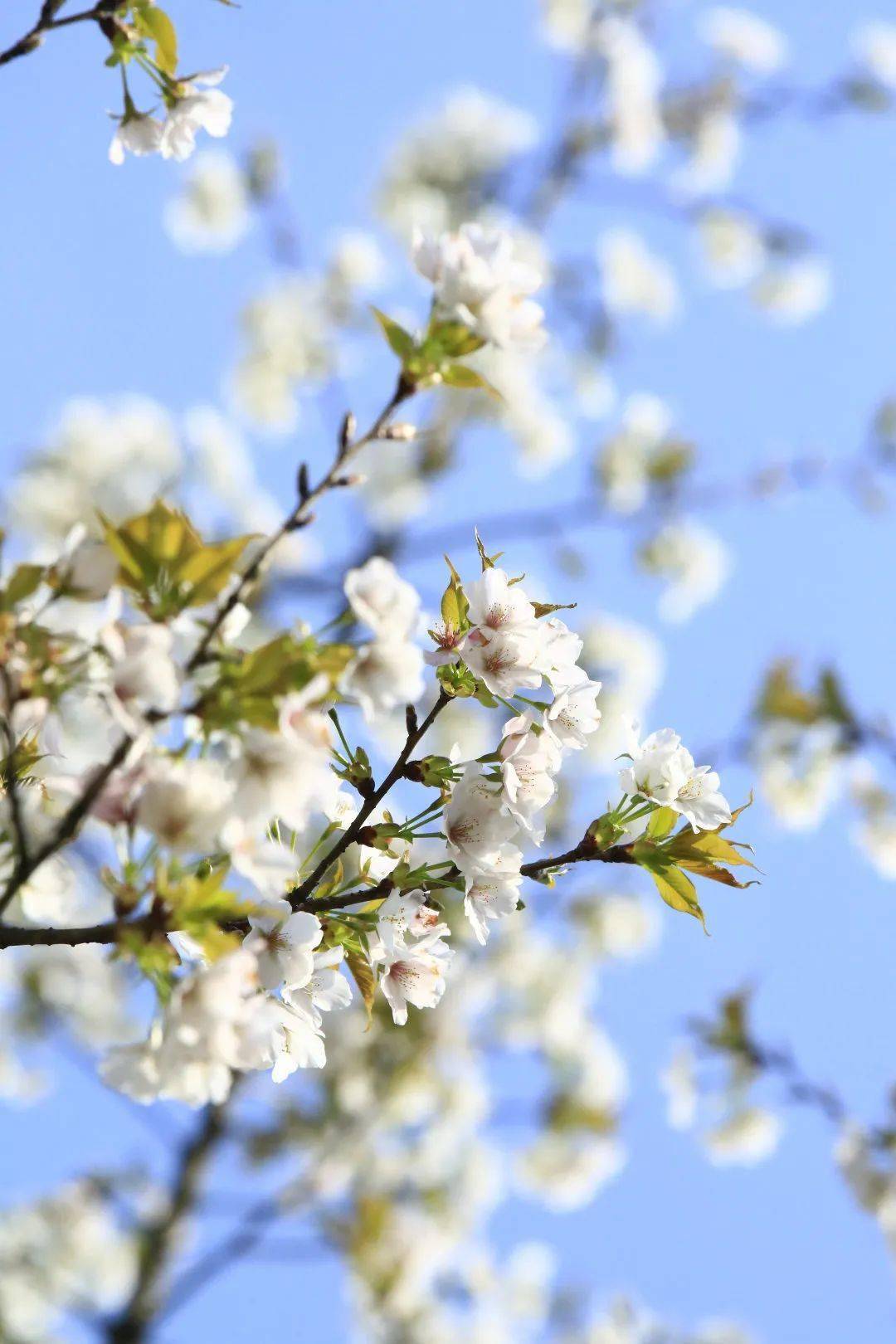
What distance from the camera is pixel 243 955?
71 centimetres

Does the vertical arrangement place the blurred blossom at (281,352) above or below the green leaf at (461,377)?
above

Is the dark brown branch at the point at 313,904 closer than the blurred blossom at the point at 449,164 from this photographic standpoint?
Yes

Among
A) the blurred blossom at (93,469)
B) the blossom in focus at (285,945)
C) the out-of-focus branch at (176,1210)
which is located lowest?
the blossom in focus at (285,945)

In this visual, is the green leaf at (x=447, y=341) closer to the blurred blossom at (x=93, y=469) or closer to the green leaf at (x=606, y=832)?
the green leaf at (x=606, y=832)

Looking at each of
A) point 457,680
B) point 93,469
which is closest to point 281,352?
point 93,469

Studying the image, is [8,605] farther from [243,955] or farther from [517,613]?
[517,613]

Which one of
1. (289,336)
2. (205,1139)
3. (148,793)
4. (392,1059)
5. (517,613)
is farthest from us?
(289,336)

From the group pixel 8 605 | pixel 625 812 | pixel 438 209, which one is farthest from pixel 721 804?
pixel 438 209

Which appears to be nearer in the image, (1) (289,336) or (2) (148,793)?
(2) (148,793)

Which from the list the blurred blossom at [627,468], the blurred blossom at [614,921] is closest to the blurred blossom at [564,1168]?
the blurred blossom at [614,921]

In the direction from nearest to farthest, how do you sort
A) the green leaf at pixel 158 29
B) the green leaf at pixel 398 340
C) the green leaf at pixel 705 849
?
the green leaf at pixel 398 340
the green leaf at pixel 705 849
the green leaf at pixel 158 29

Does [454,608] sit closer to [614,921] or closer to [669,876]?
[669,876]

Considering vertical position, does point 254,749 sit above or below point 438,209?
below

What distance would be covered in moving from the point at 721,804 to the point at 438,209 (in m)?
5.11
